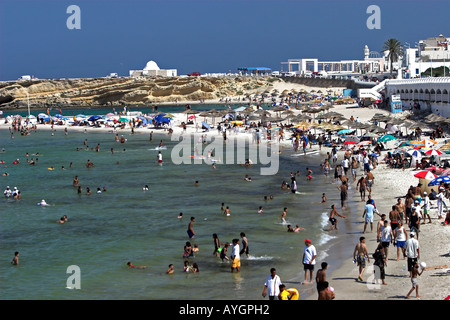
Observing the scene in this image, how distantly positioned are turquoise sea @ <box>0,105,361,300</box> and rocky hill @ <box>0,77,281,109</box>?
7677 cm

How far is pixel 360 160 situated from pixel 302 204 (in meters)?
9.23

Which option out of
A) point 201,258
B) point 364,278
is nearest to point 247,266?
point 201,258

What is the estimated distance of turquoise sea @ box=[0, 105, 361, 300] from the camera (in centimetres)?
1597

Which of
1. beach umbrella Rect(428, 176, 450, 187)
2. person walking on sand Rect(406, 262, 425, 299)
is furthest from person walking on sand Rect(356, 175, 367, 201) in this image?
person walking on sand Rect(406, 262, 425, 299)

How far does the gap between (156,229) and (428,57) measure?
68.9 metres

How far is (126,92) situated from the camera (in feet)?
378

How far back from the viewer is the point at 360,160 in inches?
1293

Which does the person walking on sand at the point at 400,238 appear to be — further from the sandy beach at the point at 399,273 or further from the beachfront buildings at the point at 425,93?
the beachfront buildings at the point at 425,93

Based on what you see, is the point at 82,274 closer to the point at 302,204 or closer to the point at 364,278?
the point at 364,278

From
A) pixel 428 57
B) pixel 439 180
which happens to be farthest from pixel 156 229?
pixel 428 57

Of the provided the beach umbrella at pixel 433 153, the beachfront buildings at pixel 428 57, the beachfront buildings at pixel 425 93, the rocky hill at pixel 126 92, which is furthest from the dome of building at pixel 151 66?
the beach umbrella at pixel 433 153

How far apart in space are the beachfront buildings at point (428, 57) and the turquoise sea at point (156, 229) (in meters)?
39.2

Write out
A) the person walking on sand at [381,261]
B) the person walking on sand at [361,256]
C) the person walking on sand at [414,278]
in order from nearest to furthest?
the person walking on sand at [414,278]
the person walking on sand at [381,261]
the person walking on sand at [361,256]

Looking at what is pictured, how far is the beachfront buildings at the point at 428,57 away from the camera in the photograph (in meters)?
71.6
